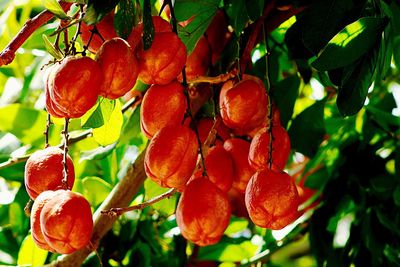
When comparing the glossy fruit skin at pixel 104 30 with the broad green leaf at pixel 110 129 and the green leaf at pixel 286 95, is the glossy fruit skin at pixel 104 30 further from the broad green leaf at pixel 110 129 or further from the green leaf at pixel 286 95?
the green leaf at pixel 286 95

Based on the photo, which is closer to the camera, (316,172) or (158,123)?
(158,123)

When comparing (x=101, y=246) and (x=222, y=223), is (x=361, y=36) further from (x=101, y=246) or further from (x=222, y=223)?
(x=101, y=246)

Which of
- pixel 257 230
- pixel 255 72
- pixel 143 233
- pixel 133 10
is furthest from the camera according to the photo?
pixel 257 230

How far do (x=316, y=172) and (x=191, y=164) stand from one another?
496 mm

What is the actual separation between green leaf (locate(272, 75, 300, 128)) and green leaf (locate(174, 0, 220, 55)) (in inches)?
7.4

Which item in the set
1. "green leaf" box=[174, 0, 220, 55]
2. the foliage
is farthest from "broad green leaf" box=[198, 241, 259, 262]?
"green leaf" box=[174, 0, 220, 55]

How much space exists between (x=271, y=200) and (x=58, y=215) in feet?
0.62

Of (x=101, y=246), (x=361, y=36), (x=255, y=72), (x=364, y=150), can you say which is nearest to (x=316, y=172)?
(x=364, y=150)

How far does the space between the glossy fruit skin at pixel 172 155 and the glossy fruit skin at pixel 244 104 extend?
3.2 inches

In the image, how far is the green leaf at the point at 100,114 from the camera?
711 millimetres

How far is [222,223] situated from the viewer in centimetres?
64

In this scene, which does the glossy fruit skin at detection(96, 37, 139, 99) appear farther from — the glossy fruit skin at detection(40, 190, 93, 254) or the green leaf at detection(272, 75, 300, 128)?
the green leaf at detection(272, 75, 300, 128)

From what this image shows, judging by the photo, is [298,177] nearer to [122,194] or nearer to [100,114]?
[122,194]

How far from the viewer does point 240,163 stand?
753mm
